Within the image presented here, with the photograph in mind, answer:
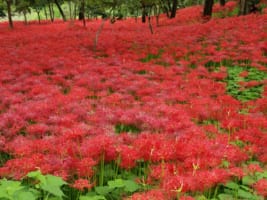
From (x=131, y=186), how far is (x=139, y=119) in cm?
209

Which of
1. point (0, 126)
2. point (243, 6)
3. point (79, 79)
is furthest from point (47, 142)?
point (243, 6)

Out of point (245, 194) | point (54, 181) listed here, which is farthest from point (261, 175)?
point (54, 181)

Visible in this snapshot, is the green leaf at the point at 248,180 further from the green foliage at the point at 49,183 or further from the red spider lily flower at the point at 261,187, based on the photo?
the green foliage at the point at 49,183

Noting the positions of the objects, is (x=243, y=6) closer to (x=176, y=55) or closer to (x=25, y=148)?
(x=176, y=55)

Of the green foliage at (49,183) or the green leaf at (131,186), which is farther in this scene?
the green leaf at (131,186)

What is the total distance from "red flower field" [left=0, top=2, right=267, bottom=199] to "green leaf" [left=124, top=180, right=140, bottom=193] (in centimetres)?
8

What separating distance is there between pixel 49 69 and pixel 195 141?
8.06 metres

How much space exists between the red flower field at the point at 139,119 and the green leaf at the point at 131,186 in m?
0.08

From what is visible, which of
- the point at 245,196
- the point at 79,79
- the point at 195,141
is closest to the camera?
the point at 245,196

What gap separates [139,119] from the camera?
6.60 m

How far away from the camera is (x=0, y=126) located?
20.9 ft

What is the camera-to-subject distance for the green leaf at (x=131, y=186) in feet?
14.9

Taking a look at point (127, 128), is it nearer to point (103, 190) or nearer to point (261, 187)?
point (103, 190)

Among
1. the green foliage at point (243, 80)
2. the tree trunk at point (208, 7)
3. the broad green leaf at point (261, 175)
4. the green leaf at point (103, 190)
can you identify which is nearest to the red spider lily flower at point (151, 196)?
the green leaf at point (103, 190)
